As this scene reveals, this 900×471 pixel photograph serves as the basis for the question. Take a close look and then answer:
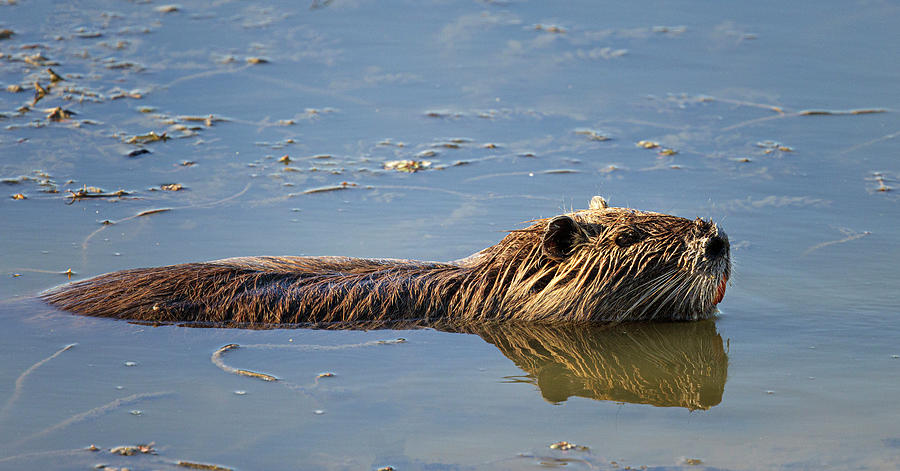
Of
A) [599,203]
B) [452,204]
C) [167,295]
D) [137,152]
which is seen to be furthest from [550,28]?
[167,295]

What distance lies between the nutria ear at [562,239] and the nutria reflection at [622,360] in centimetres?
46

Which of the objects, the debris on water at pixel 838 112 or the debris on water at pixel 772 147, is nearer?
the debris on water at pixel 772 147

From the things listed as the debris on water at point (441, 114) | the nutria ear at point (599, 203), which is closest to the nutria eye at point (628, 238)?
the nutria ear at point (599, 203)

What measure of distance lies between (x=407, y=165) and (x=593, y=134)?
173 centimetres

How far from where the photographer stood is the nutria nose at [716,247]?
20.1 ft

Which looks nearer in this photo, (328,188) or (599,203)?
(599,203)

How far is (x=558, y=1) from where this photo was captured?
12.7m

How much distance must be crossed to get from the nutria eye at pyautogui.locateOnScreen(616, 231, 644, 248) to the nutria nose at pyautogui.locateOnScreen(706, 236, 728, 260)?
39 centimetres

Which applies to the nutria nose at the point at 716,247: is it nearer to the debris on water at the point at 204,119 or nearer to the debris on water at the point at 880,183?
the debris on water at the point at 880,183

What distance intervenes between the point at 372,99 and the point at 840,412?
6.13 m

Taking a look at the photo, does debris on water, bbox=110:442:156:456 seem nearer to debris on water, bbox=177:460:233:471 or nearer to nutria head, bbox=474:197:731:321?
debris on water, bbox=177:460:233:471

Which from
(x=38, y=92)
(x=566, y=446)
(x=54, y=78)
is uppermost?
(x=54, y=78)

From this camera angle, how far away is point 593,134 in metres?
9.57

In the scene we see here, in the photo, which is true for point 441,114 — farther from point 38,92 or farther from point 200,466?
point 200,466
